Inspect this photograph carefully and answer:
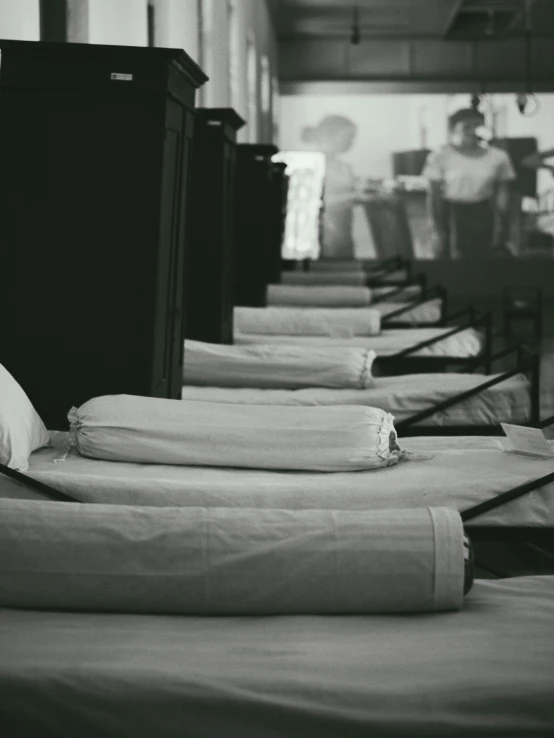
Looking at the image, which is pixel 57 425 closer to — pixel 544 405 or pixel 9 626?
pixel 9 626

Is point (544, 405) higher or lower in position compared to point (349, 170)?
lower

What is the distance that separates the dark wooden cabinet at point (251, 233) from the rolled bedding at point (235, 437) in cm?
547

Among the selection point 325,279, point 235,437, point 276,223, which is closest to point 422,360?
point 235,437

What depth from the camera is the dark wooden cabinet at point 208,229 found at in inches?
263

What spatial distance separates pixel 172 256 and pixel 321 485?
5.76 ft

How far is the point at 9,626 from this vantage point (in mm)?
1979

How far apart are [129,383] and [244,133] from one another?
9.14 metres

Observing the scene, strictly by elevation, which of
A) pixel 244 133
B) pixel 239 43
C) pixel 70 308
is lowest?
pixel 70 308

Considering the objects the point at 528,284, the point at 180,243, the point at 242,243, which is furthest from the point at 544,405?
the point at 528,284

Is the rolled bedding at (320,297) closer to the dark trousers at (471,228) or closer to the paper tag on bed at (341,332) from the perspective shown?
the paper tag on bed at (341,332)

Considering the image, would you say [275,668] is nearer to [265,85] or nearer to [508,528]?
[508,528]

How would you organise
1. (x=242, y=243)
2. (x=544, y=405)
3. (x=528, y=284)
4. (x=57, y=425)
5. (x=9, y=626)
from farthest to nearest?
(x=528, y=284)
(x=242, y=243)
(x=544, y=405)
(x=57, y=425)
(x=9, y=626)

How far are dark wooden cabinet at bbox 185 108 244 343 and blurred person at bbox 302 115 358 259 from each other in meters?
11.6

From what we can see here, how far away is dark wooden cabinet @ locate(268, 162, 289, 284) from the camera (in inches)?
459
